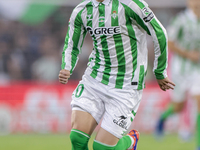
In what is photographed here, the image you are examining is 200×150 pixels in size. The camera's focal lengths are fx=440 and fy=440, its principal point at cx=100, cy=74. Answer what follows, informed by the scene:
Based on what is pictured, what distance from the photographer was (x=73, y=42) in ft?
14.6

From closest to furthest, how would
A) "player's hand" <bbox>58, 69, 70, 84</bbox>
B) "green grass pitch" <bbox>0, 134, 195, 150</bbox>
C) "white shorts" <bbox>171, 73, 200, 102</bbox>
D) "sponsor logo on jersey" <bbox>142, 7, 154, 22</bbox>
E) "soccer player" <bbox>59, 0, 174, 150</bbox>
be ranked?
"sponsor logo on jersey" <bbox>142, 7, 154, 22</bbox> < "soccer player" <bbox>59, 0, 174, 150</bbox> < "player's hand" <bbox>58, 69, 70, 84</bbox> < "green grass pitch" <bbox>0, 134, 195, 150</bbox> < "white shorts" <bbox>171, 73, 200, 102</bbox>

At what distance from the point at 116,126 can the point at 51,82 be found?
6.45m

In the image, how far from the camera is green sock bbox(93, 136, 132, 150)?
13.5 ft

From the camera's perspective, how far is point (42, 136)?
9023 millimetres

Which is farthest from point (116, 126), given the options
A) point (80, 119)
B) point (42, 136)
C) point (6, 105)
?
point (6, 105)

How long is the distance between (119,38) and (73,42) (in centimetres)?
52

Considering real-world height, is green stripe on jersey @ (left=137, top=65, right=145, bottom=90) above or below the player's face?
below

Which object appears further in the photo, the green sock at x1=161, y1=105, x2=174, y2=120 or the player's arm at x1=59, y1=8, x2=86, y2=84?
the green sock at x1=161, y1=105, x2=174, y2=120

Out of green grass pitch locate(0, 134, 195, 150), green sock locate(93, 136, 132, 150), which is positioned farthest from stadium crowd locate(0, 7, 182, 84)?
green sock locate(93, 136, 132, 150)

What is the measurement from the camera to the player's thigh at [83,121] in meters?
4.16

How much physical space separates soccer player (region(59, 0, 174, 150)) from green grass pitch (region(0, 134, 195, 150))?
105 inches

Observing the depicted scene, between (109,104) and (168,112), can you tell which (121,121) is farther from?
(168,112)

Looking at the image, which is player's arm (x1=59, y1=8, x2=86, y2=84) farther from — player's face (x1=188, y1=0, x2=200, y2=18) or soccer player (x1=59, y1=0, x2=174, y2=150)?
player's face (x1=188, y1=0, x2=200, y2=18)

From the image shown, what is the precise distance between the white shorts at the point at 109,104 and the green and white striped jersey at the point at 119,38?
0.08m
